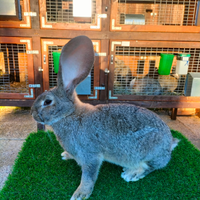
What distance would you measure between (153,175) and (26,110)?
7.76ft

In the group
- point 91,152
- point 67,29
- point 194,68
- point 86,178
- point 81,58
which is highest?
point 67,29

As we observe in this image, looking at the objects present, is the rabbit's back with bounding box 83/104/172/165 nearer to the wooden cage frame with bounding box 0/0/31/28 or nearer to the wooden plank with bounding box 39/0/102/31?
the wooden plank with bounding box 39/0/102/31

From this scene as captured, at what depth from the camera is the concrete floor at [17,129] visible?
1847mm

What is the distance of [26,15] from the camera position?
214 centimetres

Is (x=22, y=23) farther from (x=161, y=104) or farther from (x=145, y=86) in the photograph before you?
(x=161, y=104)

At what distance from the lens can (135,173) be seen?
4.96ft

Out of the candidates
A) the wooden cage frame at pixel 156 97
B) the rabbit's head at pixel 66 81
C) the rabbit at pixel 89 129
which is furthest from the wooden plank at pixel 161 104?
the rabbit's head at pixel 66 81

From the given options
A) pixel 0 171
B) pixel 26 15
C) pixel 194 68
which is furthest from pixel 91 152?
pixel 194 68

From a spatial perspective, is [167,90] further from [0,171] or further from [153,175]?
[0,171]

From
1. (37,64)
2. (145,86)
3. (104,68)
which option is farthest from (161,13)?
(37,64)

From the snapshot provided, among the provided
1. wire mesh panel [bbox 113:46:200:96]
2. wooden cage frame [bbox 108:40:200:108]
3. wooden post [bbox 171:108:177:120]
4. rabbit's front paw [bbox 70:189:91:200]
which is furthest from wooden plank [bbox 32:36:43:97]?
wooden post [bbox 171:108:177:120]

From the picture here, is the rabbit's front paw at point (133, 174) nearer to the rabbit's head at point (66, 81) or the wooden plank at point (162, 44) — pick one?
the rabbit's head at point (66, 81)

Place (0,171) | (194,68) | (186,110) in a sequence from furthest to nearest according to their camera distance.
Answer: (186,110)
(194,68)
(0,171)

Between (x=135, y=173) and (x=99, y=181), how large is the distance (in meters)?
0.29
